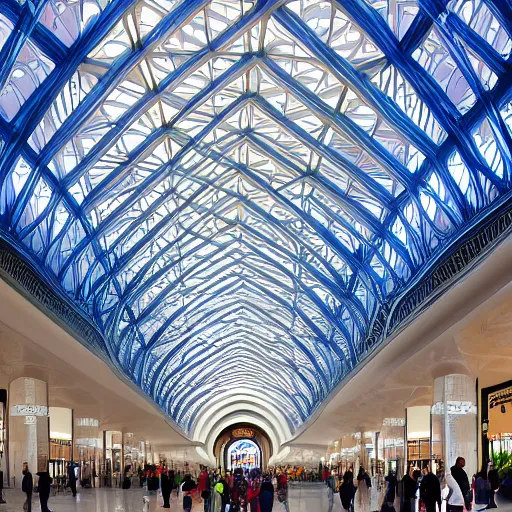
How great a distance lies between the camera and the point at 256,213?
33.4 metres

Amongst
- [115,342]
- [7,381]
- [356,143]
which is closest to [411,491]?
[356,143]

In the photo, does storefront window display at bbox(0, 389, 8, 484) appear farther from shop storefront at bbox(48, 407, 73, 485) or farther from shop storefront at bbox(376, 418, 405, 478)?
shop storefront at bbox(376, 418, 405, 478)

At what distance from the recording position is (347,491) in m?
37.8

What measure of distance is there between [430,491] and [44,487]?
11.2m

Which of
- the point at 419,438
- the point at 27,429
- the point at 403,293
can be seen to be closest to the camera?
the point at 27,429

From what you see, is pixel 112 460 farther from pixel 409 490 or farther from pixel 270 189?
pixel 409 490

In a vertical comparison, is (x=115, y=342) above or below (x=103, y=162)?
below

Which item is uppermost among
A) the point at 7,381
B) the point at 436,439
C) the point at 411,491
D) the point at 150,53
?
the point at 150,53

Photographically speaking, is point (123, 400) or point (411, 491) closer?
point (411, 491)

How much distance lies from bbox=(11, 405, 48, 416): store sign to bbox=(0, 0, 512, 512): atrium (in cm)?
8

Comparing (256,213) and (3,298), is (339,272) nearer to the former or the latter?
(256,213)

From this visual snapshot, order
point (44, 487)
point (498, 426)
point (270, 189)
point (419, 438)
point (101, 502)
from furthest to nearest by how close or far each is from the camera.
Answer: point (101, 502) → point (270, 189) → point (419, 438) → point (44, 487) → point (498, 426)

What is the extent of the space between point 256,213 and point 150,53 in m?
13.2

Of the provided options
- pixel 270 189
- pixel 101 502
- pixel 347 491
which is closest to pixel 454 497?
pixel 270 189
